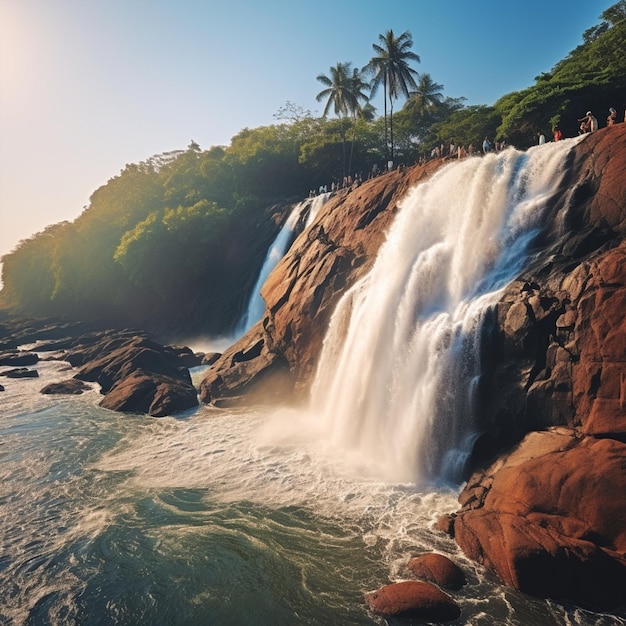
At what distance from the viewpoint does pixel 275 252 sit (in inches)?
1406

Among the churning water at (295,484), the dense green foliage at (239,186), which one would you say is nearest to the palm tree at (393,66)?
the dense green foliage at (239,186)

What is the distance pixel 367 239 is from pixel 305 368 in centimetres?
735

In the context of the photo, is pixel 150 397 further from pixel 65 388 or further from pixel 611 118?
pixel 611 118

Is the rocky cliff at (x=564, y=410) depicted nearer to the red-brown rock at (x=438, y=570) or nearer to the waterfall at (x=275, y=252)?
the red-brown rock at (x=438, y=570)

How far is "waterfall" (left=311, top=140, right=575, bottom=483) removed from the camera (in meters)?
13.5

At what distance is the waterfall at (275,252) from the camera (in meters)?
33.7

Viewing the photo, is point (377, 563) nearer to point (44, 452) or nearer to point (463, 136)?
point (44, 452)

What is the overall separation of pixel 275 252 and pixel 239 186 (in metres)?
19.9

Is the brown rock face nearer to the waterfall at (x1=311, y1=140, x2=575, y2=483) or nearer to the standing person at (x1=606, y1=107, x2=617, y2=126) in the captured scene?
the waterfall at (x1=311, y1=140, x2=575, y2=483)

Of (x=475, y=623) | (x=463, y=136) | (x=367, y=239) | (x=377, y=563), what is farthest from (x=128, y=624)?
(x=463, y=136)

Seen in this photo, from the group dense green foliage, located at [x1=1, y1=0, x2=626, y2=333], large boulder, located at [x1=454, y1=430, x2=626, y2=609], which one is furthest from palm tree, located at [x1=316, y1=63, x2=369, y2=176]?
large boulder, located at [x1=454, y1=430, x2=626, y2=609]

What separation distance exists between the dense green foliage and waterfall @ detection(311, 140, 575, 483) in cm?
1785

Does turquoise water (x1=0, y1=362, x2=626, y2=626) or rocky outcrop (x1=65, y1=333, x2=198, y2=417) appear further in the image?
rocky outcrop (x1=65, y1=333, x2=198, y2=417)

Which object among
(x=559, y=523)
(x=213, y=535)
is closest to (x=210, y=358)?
(x=213, y=535)
